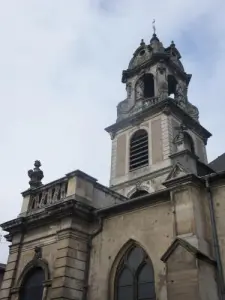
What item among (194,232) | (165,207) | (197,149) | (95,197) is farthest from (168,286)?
(197,149)

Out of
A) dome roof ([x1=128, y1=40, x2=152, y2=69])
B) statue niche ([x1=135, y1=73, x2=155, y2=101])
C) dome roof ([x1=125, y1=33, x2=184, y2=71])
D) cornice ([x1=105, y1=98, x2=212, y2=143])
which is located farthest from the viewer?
dome roof ([x1=128, y1=40, x2=152, y2=69])

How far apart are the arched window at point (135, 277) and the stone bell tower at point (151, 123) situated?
7.04 meters

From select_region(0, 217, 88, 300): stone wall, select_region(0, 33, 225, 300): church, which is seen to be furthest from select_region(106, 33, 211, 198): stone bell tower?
select_region(0, 217, 88, 300): stone wall

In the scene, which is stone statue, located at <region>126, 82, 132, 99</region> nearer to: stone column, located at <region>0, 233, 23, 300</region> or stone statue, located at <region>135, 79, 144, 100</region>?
stone statue, located at <region>135, 79, 144, 100</region>

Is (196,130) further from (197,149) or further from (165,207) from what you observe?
(165,207)

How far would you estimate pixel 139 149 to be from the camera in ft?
74.0

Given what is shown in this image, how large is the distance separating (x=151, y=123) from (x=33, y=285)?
41.3 ft

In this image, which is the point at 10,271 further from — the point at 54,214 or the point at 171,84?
the point at 171,84

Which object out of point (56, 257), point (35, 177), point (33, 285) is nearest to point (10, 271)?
point (33, 285)

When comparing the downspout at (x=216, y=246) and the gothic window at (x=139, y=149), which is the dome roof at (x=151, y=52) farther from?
the downspout at (x=216, y=246)

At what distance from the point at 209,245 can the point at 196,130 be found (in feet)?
48.2

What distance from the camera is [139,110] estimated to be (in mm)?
24281

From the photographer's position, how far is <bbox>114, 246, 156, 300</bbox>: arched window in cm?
1148

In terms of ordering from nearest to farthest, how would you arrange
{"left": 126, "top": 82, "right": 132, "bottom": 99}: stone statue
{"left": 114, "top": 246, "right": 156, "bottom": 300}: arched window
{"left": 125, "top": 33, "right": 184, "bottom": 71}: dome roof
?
{"left": 114, "top": 246, "right": 156, "bottom": 300}: arched window → {"left": 126, "top": 82, "right": 132, "bottom": 99}: stone statue → {"left": 125, "top": 33, "right": 184, "bottom": 71}: dome roof
